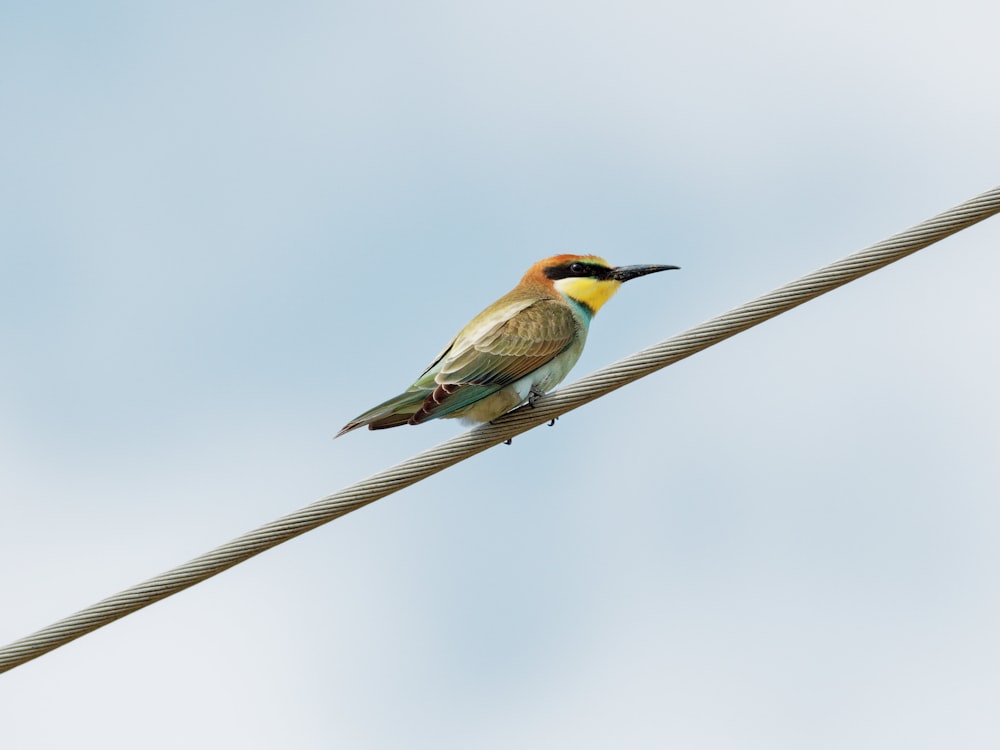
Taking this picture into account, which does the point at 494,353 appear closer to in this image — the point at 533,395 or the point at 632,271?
the point at 533,395

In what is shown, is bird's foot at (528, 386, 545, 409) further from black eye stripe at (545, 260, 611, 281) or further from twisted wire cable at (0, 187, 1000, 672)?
twisted wire cable at (0, 187, 1000, 672)

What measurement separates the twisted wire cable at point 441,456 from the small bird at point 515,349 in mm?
803

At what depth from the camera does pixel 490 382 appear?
16.0 feet

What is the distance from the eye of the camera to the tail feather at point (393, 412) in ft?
15.9

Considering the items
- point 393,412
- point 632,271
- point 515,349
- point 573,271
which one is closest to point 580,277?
point 573,271

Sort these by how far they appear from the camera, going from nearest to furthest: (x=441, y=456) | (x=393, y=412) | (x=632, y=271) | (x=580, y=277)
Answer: (x=441, y=456) → (x=393, y=412) → (x=580, y=277) → (x=632, y=271)

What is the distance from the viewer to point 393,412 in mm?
4918

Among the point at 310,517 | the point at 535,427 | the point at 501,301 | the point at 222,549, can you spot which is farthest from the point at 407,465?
the point at 501,301

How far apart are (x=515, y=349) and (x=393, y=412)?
554 millimetres

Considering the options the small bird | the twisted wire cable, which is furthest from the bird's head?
the twisted wire cable

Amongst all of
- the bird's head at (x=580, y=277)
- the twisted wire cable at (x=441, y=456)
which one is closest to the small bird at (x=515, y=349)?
the bird's head at (x=580, y=277)

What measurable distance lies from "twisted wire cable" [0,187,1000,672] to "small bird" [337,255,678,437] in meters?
0.80

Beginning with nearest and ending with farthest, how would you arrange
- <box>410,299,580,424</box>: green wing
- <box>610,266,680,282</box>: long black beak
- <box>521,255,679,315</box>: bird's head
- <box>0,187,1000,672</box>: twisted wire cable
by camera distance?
<box>0,187,1000,672</box>: twisted wire cable < <box>410,299,580,424</box>: green wing < <box>521,255,679,315</box>: bird's head < <box>610,266,680,282</box>: long black beak

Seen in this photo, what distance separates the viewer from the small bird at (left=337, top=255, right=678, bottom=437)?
4.84 metres
